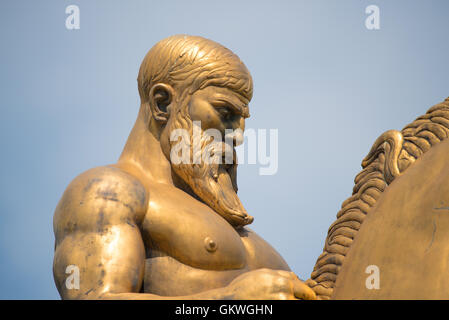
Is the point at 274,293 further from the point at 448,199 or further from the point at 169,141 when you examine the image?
the point at 169,141

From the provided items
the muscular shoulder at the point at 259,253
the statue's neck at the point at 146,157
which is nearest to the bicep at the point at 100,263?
the statue's neck at the point at 146,157

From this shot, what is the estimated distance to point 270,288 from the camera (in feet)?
7.93

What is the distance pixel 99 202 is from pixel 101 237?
170mm

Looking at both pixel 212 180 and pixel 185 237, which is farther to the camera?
pixel 212 180

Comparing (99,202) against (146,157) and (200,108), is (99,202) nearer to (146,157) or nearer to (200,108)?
(146,157)

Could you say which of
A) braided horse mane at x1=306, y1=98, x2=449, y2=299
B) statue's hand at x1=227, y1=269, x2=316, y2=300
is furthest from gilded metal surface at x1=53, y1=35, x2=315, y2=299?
braided horse mane at x1=306, y1=98, x2=449, y2=299

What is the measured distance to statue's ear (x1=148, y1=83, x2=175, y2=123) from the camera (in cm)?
352

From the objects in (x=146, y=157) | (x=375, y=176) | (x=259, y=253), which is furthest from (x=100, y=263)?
(x=375, y=176)

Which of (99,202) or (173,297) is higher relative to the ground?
(99,202)

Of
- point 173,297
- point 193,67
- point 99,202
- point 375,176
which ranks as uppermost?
point 193,67

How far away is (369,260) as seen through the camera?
2283 millimetres
